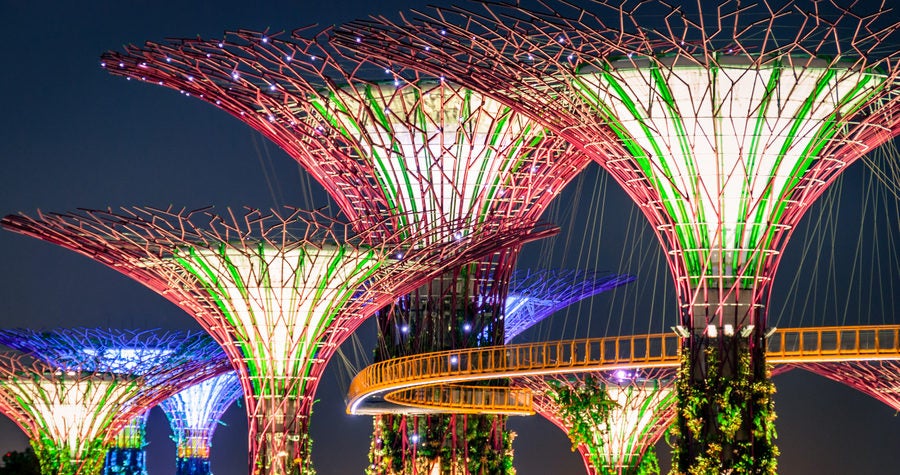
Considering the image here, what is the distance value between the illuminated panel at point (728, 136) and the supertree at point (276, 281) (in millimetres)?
14484

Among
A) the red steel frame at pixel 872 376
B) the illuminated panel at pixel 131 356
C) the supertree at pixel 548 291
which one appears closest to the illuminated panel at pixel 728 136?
the red steel frame at pixel 872 376

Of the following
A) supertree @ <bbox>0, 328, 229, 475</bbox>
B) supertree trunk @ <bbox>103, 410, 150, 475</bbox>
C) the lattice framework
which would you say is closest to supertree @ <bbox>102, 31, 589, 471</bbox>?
the lattice framework

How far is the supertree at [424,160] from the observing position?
2515 inches

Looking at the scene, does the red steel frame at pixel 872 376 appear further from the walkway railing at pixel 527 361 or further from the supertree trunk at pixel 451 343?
the walkway railing at pixel 527 361

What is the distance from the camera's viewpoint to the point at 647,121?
48.7 metres

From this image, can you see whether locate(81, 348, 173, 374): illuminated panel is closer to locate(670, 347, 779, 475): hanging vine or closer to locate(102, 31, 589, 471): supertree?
locate(102, 31, 589, 471): supertree

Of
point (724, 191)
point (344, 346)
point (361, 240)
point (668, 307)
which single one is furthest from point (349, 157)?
point (668, 307)

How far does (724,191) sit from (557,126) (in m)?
5.60

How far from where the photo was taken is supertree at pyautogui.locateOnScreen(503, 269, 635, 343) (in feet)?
301

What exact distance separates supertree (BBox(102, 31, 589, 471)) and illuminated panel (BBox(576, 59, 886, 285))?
15.2m

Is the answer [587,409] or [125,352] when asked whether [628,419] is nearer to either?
[587,409]

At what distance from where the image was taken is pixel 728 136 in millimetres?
48312

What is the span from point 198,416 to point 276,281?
60959 millimetres

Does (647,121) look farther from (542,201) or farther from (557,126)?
(542,201)
